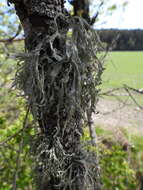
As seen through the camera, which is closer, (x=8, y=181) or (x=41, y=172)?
(x=41, y=172)

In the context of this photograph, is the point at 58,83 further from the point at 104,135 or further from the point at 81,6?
the point at 104,135

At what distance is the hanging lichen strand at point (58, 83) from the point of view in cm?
63

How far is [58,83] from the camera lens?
2.12ft

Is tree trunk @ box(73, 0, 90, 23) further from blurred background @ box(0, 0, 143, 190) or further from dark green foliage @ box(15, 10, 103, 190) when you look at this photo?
dark green foliage @ box(15, 10, 103, 190)

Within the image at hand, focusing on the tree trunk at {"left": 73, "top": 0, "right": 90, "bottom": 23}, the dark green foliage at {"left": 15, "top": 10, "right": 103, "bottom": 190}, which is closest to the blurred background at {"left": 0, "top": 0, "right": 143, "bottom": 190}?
the tree trunk at {"left": 73, "top": 0, "right": 90, "bottom": 23}

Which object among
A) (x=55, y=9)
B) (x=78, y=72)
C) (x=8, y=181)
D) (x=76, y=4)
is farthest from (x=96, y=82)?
(x=8, y=181)

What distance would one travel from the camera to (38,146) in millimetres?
740

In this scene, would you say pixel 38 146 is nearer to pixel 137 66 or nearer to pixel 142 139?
pixel 142 139

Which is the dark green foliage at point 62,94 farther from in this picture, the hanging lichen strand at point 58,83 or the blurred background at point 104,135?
the blurred background at point 104,135

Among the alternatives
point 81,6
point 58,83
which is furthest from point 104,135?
point 58,83

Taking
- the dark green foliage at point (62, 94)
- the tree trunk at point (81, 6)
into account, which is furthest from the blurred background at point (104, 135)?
the dark green foliage at point (62, 94)

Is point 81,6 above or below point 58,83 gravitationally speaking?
above

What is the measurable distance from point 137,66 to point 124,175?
22.4 feet

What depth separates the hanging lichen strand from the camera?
631 mm
